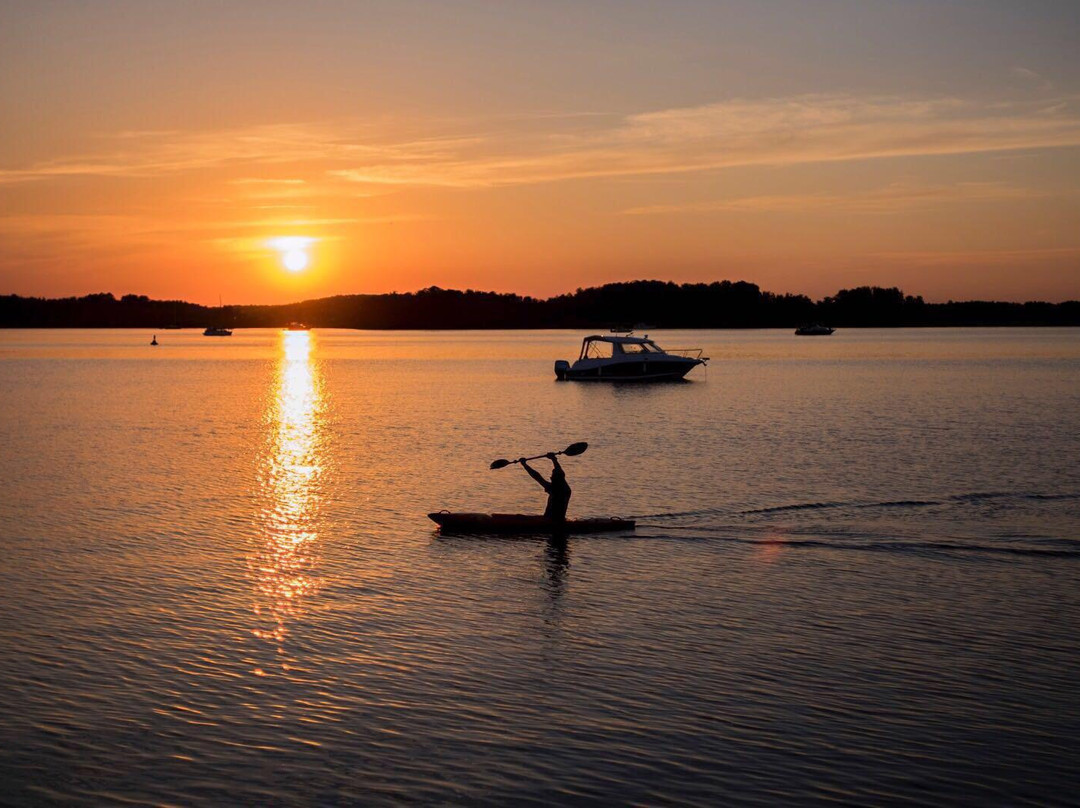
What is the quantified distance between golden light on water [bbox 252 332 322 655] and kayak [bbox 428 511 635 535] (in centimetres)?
371

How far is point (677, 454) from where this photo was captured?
4912cm

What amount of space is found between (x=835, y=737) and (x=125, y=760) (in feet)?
30.9

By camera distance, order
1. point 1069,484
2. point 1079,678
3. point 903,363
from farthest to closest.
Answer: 1. point 903,363
2. point 1069,484
3. point 1079,678

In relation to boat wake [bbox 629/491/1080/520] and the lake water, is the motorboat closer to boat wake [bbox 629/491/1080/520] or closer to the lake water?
the lake water

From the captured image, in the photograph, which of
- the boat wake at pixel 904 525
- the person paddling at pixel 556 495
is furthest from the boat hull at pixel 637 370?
the person paddling at pixel 556 495

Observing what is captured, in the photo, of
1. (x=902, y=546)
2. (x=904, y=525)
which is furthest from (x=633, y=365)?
(x=902, y=546)

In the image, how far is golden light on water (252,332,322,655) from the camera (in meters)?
22.5

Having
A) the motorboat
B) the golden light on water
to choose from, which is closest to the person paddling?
the golden light on water

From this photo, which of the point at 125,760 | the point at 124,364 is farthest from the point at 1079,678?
the point at 124,364

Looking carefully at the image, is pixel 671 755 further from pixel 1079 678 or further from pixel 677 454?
pixel 677 454

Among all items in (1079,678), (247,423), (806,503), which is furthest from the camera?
(247,423)

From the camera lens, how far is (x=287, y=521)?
3288 centimetres

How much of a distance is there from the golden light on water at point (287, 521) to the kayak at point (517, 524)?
3.71 metres

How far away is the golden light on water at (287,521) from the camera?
885 inches
